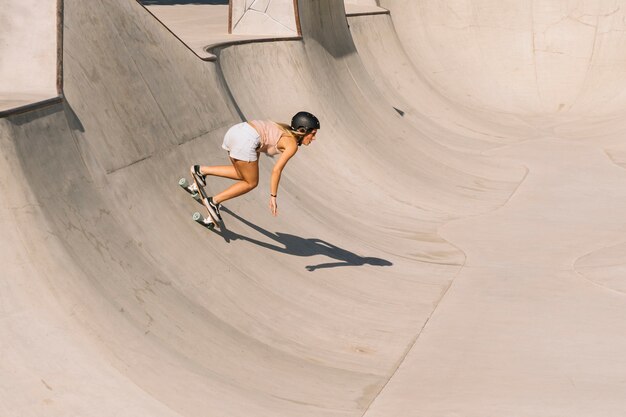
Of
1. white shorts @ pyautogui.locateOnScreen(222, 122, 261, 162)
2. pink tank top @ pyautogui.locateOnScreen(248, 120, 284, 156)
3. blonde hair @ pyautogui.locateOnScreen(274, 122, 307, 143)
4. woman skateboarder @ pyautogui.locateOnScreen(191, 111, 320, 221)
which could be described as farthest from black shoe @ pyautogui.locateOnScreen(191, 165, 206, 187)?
blonde hair @ pyautogui.locateOnScreen(274, 122, 307, 143)

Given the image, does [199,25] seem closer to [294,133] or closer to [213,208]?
[213,208]

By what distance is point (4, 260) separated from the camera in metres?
5.57

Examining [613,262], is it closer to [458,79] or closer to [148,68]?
[148,68]

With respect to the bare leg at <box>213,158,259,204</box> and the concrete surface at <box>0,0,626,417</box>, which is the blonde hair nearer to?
the bare leg at <box>213,158,259,204</box>

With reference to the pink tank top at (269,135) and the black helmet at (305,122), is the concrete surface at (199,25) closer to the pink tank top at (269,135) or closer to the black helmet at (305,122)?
the pink tank top at (269,135)

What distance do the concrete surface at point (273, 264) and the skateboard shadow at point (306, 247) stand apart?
0.13 feet

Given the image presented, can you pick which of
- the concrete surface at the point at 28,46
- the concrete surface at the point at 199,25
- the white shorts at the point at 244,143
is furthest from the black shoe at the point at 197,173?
the concrete surface at the point at 199,25

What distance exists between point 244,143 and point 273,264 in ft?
5.00

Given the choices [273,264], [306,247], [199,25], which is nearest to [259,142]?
[273,264]

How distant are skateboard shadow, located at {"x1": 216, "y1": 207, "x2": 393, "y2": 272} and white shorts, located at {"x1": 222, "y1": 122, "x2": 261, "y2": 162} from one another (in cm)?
100

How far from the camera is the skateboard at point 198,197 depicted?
8062 mm

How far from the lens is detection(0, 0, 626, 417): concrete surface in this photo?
5.76 m

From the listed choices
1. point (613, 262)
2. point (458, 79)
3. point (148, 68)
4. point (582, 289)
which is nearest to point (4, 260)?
point (148, 68)

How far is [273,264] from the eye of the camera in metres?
8.62
